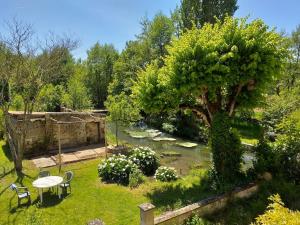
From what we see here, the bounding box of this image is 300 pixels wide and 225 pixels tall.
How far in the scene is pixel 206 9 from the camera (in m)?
29.9

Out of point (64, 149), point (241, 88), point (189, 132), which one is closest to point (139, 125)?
point (189, 132)

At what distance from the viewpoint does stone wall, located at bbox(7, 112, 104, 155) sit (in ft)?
55.4

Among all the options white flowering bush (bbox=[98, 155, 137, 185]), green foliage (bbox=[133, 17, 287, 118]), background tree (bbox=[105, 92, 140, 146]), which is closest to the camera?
green foliage (bbox=[133, 17, 287, 118])

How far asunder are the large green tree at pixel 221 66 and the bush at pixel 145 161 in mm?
3876

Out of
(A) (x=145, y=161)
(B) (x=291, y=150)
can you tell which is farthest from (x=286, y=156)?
(A) (x=145, y=161)

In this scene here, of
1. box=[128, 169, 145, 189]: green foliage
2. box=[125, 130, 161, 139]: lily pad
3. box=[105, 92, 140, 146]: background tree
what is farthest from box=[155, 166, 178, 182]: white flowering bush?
box=[125, 130, 161, 139]: lily pad

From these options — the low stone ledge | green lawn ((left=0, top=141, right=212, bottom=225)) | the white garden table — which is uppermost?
the white garden table

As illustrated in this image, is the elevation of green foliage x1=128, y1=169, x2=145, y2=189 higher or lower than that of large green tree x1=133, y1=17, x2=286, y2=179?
lower

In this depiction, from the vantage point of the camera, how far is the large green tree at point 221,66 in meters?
10.1

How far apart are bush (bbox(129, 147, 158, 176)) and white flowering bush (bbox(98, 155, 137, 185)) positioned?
2.62 feet

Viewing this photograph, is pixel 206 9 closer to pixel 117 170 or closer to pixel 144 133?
pixel 144 133

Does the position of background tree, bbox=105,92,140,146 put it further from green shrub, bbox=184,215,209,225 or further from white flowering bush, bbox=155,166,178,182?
green shrub, bbox=184,215,209,225

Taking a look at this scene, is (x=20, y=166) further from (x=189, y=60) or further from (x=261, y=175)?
(x=261, y=175)

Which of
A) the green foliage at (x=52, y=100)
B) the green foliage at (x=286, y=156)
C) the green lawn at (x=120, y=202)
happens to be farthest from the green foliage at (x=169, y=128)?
the green foliage at (x=286, y=156)
